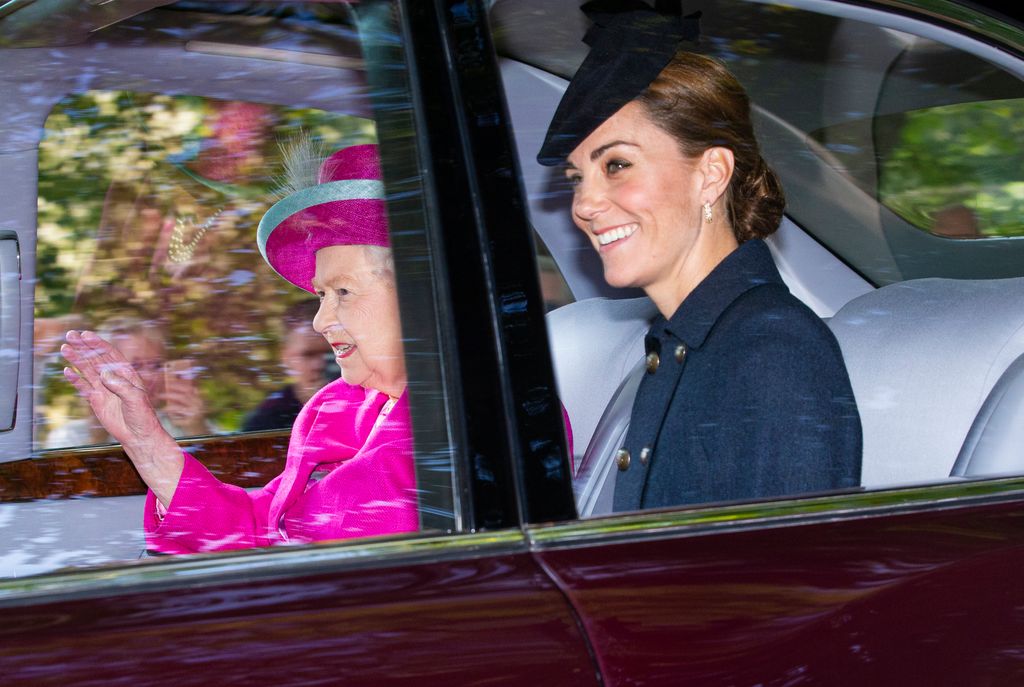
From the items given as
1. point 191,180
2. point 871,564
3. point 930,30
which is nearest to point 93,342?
point 191,180

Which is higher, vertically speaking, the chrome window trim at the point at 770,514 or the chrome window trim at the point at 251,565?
the chrome window trim at the point at 251,565

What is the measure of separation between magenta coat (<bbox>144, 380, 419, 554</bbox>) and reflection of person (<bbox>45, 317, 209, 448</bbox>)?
6cm

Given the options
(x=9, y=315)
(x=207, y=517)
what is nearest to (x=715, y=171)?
(x=207, y=517)

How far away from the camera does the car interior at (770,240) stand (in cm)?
140

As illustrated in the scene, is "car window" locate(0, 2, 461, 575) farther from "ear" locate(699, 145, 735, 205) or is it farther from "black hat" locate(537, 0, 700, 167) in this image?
"ear" locate(699, 145, 735, 205)

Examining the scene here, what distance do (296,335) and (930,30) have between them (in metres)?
1.03

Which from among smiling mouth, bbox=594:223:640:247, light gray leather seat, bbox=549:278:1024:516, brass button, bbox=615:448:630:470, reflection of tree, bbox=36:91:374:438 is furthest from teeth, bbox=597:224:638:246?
reflection of tree, bbox=36:91:374:438

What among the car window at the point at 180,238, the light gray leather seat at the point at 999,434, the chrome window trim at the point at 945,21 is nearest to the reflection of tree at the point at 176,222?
the car window at the point at 180,238

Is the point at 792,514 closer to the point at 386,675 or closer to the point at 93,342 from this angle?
the point at 386,675

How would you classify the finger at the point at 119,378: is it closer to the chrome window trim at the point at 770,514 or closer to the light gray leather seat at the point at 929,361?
the chrome window trim at the point at 770,514

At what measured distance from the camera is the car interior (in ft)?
4.60

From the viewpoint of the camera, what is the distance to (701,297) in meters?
1.63

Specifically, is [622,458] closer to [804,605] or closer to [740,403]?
[740,403]

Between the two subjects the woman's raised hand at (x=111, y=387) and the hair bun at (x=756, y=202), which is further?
the hair bun at (x=756, y=202)
